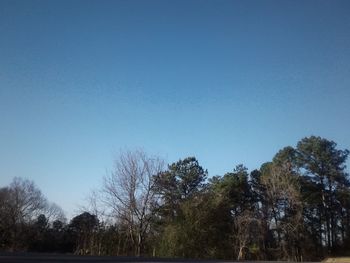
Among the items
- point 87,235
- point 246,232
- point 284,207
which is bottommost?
point 87,235

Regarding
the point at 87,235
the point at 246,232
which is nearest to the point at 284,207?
the point at 246,232

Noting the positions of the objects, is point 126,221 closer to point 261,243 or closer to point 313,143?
point 261,243

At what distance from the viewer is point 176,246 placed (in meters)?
28.6

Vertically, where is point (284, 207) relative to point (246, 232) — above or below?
above

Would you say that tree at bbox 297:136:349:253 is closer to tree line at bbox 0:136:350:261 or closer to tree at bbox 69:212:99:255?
tree line at bbox 0:136:350:261

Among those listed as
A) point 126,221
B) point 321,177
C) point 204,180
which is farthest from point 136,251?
point 321,177

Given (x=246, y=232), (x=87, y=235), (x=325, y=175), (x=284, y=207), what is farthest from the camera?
(x=325, y=175)

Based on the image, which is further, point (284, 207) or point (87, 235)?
point (284, 207)

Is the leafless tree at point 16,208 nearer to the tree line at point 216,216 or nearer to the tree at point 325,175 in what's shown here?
the tree line at point 216,216

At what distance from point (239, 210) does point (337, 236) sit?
14.3 meters

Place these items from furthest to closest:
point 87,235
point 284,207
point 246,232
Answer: point 284,207 < point 246,232 < point 87,235

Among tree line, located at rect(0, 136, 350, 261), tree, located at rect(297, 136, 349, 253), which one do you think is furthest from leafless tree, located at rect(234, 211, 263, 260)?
Answer: tree, located at rect(297, 136, 349, 253)

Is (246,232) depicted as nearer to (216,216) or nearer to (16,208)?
(216,216)

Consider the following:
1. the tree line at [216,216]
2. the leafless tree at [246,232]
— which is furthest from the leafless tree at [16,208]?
the leafless tree at [246,232]
